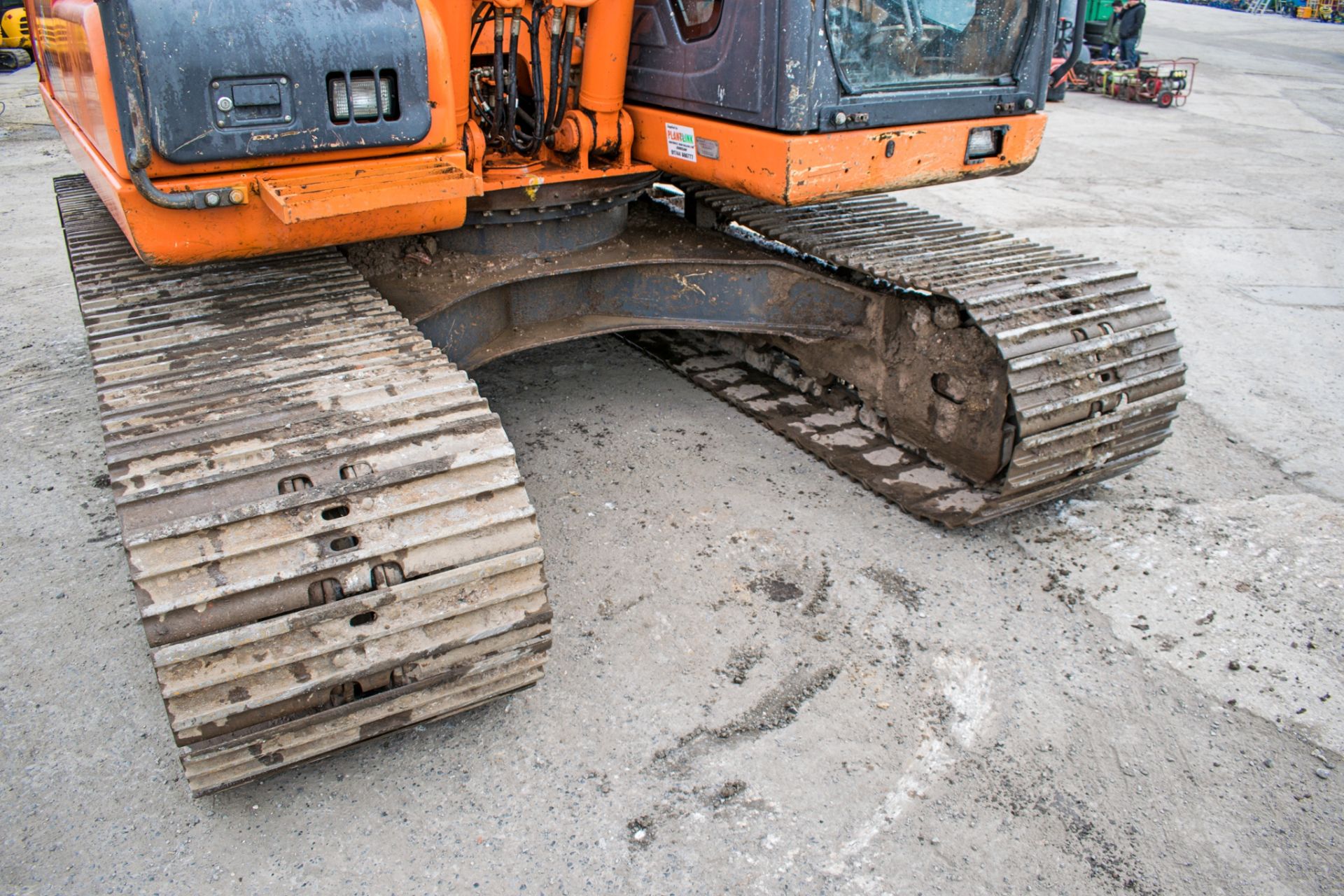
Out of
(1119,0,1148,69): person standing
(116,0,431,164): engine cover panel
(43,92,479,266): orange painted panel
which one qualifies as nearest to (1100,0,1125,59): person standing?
(1119,0,1148,69): person standing

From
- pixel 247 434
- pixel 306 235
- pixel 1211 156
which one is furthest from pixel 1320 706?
pixel 1211 156

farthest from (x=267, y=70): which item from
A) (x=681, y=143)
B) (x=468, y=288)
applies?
(x=681, y=143)

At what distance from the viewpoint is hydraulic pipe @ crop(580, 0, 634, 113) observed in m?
3.81

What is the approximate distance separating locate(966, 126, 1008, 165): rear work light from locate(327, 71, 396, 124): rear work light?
216cm

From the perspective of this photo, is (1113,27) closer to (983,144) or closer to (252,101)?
(983,144)

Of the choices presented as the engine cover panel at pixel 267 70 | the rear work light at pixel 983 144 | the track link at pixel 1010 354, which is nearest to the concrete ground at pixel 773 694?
the track link at pixel 1010 354

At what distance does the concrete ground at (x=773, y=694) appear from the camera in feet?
8.07

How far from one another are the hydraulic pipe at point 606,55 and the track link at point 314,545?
1648mm

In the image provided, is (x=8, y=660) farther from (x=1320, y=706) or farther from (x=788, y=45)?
(x=1320, y=706)

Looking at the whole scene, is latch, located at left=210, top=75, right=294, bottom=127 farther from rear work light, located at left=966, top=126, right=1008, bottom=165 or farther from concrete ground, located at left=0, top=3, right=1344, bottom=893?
rear work light, located at left=966, top=126, right=1008, bottom=165

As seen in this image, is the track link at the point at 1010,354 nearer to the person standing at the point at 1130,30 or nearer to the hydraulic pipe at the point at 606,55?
the hydraulic pipe at the point at 606,55

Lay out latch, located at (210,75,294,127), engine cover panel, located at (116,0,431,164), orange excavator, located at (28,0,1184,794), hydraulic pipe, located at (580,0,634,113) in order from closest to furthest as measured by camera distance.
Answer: orange excavator, located at (28,0,1184,794), engine cover panel, located at (116,0,431,164), latch, located at (210,75,294,127), hydraulic pipe, located at (580,0,634,113)

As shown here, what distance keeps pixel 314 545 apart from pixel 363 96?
1.50 meters

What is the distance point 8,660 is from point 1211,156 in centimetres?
1173
